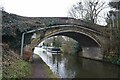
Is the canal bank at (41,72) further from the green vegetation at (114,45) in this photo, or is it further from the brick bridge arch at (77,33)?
the green vegetation at (114,45)

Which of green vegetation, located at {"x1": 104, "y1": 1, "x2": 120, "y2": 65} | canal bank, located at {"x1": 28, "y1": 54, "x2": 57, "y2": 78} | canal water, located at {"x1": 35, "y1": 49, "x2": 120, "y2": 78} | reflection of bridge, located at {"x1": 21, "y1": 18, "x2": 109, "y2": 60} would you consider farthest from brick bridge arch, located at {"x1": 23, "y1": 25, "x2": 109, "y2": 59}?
canal bank, located at {"x1": 28, "y1": 54, "x2": 57, "y2": 78}

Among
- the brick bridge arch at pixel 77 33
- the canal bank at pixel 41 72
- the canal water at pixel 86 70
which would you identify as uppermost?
the brick bridge arch at pixel 77 33

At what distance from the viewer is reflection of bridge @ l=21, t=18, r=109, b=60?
79.2ft

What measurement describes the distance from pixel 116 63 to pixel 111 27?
19.0 ft

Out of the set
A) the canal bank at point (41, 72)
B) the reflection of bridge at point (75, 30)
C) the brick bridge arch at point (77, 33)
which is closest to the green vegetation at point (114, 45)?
the reflection of bridge at point (75, 30)

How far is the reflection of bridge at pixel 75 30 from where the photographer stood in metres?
24.1

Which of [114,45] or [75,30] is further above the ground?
[75,30]

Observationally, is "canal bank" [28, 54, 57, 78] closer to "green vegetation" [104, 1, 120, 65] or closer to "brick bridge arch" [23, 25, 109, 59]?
"brick bridge arch" [23, 25, 109, 59]

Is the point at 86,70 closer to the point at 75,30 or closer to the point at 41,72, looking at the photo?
the point at 41,72

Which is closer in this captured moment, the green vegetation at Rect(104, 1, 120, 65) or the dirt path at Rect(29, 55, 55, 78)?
the dirt path at Rect(29, 55, 55, 78)

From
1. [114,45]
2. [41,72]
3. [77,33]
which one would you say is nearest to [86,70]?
[41,72]

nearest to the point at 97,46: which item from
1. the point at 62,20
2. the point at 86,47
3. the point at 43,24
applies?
the point at 86,47

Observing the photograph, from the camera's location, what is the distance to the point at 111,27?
2750 centimetres

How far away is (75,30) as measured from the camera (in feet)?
86.8
